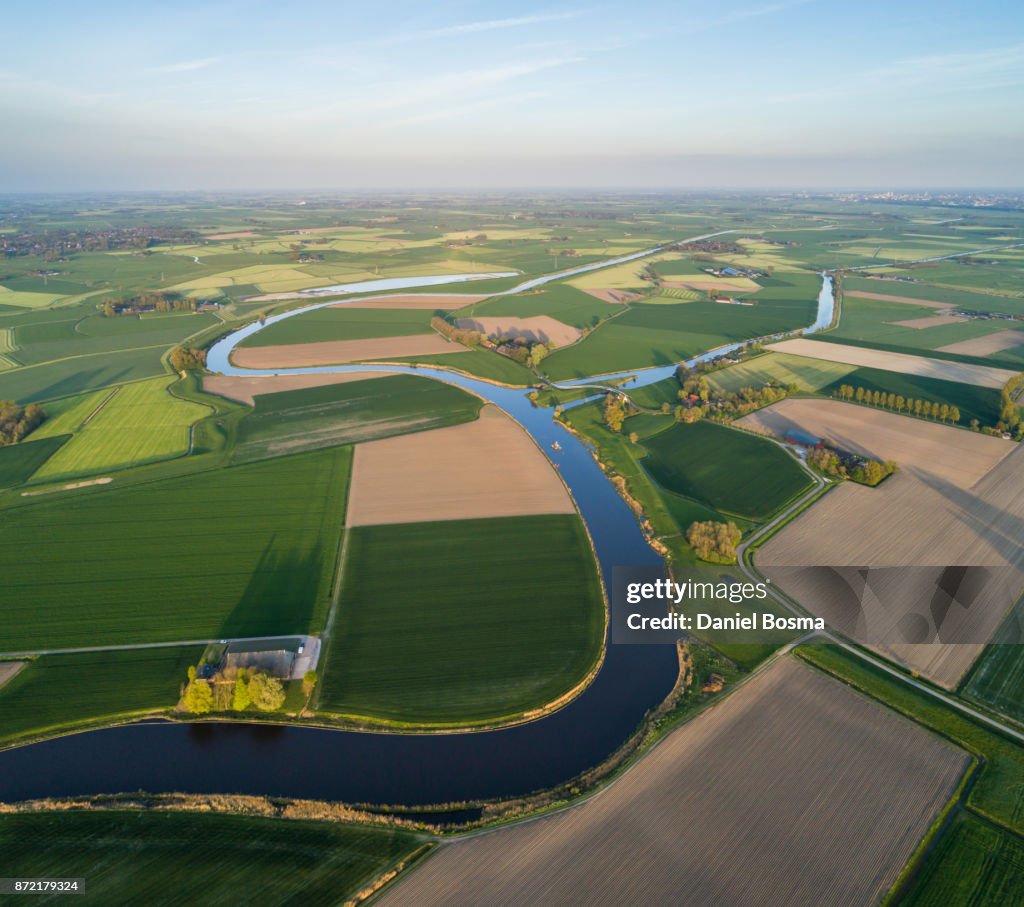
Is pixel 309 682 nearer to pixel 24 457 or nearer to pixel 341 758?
pixel 341 758

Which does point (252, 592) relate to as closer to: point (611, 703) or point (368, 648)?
point (368, 648)

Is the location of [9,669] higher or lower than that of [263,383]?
lower

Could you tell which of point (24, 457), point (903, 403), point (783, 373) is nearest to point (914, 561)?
point (903, 403)

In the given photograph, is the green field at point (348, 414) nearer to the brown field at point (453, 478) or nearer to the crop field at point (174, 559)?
the brown field at point (453, 478)

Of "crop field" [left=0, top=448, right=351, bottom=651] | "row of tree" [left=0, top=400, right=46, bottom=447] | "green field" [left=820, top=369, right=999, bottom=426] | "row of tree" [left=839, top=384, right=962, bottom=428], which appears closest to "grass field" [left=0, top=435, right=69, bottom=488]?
"row of tree" [left=0, top=400, right=46, bottom=447]

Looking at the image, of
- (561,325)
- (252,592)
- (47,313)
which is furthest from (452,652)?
(47,313)

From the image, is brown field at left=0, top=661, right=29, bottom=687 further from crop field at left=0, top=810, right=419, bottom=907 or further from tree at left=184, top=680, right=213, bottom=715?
tree at left=184, top=680, right=213, bottom=715

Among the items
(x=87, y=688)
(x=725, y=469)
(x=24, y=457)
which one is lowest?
(x=87, y=688)
